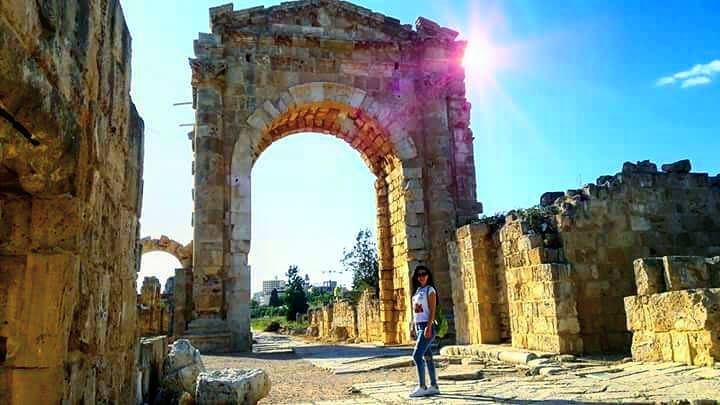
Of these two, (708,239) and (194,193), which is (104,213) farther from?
(194,193)

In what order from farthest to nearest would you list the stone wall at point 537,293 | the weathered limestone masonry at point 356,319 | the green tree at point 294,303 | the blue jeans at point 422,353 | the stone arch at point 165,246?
the green tree at point 294,303, the stone arch at point 165,246, the weathered limestone masonry at point 356,319, the stone wall at point 537,293, the blue jeans at point 422,353

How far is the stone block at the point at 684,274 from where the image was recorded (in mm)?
5488

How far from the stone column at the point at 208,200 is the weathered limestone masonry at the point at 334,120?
0.02 m

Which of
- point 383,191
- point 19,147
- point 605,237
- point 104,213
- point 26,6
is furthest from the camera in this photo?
point 383,191

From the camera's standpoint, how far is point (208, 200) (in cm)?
1204

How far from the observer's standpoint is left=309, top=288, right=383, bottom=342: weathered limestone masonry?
54.2 ft

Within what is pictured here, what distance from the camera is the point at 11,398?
2.15 metres

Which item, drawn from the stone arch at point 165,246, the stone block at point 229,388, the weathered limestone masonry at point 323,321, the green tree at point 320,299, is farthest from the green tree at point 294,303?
the stone block at point 229,388

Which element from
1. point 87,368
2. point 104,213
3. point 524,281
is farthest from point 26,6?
point 524,281

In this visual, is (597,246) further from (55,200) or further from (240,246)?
(240,246)

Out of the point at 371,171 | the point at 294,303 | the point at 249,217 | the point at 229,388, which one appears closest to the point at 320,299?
the point at 294,303

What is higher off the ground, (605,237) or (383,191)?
(383,191)

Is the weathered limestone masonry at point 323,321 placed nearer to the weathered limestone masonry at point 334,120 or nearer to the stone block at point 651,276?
the weathered limestone masonry at point 334,120

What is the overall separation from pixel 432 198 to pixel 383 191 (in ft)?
7.22
